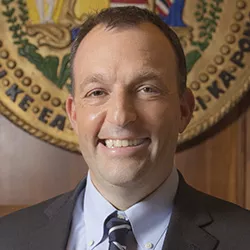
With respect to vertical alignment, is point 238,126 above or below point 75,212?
below

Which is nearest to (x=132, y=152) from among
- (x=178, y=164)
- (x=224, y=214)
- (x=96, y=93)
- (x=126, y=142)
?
(x=126, y=142)

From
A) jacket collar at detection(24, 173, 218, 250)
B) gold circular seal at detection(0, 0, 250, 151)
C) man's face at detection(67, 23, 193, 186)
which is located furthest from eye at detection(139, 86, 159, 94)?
gold circular seal at detection(0, 0, 250, 151)

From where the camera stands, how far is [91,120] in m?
0.93

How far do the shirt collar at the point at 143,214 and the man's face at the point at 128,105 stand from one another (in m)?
0.05

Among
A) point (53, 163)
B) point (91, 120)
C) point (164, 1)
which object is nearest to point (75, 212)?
point (91, 120)

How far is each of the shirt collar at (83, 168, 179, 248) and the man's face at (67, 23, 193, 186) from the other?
5 centimetres

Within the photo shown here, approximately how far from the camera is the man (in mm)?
912

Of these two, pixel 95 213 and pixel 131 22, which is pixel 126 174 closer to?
pixel 95 213

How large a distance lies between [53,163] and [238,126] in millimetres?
551

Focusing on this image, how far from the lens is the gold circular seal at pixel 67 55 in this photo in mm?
1423

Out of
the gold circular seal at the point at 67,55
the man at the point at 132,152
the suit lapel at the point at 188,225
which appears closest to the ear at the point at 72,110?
the man at the point at 132,152

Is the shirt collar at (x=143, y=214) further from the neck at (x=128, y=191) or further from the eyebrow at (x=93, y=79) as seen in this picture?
the eyebrow at (x=93, y=79)

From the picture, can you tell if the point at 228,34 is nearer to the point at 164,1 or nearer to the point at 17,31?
the point at 164,1

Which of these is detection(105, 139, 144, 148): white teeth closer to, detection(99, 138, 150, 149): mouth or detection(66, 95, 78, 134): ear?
detection(99, 138, 150, 149): mouth
